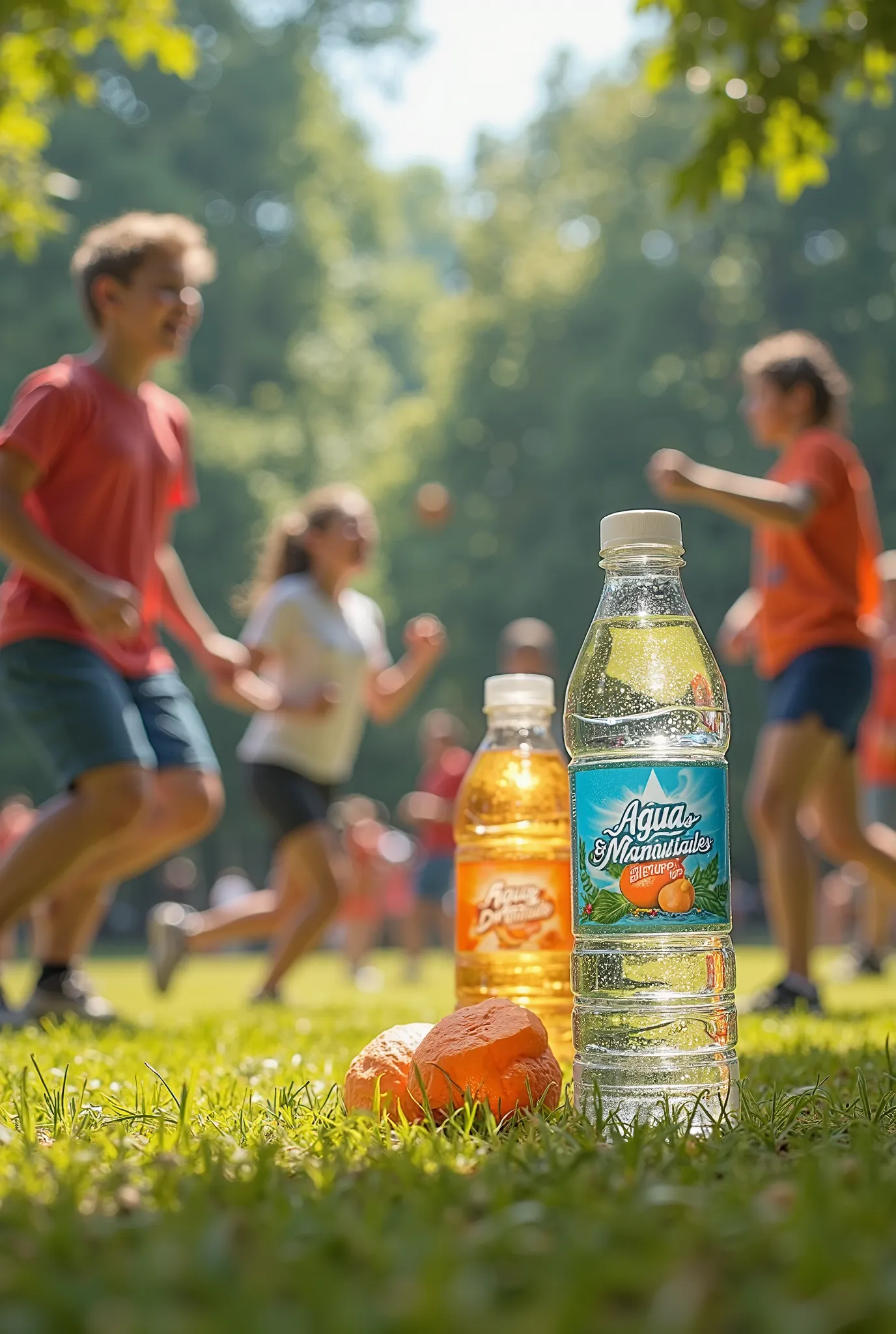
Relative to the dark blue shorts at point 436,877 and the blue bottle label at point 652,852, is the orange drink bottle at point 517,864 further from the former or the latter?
the dark blue shorts at point 436,877

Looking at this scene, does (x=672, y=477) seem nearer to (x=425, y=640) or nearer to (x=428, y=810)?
(x=425, y=640)

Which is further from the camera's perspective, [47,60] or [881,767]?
[881,767]

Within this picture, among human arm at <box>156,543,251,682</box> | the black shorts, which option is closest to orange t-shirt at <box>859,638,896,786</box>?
the black shorts

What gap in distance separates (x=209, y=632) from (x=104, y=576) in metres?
0.87

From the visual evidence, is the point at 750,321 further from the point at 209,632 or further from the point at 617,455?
the point at 209,632

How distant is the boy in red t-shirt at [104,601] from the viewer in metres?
5.07

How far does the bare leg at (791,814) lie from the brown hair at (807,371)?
146cm

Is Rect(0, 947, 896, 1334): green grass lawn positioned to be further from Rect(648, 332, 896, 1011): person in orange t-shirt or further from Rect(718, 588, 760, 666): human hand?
Rect(718, 588, 760, 666): human hand

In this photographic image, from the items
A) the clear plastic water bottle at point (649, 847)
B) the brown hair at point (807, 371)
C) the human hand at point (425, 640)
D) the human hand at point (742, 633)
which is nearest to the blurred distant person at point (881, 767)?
the human hand at point (742, 633)

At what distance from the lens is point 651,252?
36.7m

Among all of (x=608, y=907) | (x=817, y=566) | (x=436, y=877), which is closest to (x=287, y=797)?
(x=817, y=566)

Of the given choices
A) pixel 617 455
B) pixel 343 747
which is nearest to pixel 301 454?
pixel 617 455

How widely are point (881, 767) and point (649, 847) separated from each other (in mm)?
8567

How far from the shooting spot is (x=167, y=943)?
7.64 meters
